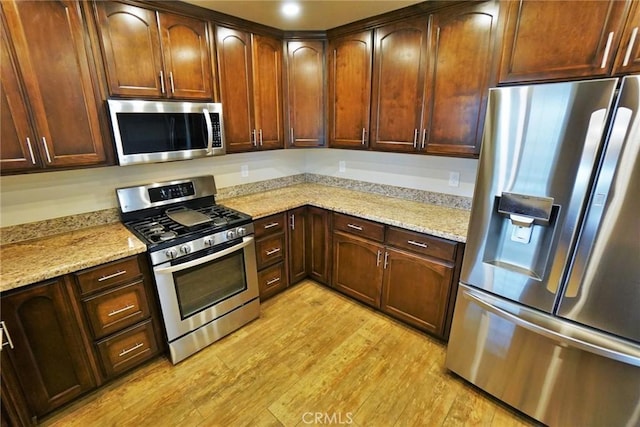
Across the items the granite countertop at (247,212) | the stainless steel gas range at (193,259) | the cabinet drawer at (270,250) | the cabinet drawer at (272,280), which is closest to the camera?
the granite countertop at (247,212)

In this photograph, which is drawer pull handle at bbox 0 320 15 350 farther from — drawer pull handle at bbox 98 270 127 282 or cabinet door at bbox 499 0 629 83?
cabinet door at bbox 499 0 629 83

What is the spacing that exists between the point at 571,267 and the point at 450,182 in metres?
1.21

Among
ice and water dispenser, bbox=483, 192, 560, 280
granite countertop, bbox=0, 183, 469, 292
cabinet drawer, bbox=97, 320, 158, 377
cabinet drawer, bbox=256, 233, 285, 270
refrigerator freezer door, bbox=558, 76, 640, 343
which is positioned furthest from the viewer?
cabinet drawer, bbox=256, 233, 285, 270

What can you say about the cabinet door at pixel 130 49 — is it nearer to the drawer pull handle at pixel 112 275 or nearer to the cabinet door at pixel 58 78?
the cabinet door at pixel 58 78

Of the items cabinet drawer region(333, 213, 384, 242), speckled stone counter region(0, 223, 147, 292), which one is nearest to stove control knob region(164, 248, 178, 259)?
speckled stone counter region(0, 223, 147, 292)

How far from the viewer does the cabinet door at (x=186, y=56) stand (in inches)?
77.3

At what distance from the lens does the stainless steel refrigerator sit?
1.23 meters

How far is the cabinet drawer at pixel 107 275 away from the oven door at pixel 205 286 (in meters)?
0.13

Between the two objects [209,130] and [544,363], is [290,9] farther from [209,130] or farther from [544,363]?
[544,363]

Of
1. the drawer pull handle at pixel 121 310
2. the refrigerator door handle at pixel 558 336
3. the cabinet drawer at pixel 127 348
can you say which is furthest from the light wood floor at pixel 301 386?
the refrigerator door handle at pixel 558 336

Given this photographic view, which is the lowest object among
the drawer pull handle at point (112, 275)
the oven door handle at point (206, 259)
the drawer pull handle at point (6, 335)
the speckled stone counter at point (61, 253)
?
the drawer pull handle at point (6, 335)

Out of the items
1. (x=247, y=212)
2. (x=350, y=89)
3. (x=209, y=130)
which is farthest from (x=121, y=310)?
(x=350, y=89)

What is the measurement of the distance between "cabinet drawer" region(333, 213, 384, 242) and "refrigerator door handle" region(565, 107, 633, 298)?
120cm

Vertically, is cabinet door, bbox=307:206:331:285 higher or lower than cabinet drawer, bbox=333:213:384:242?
lower
